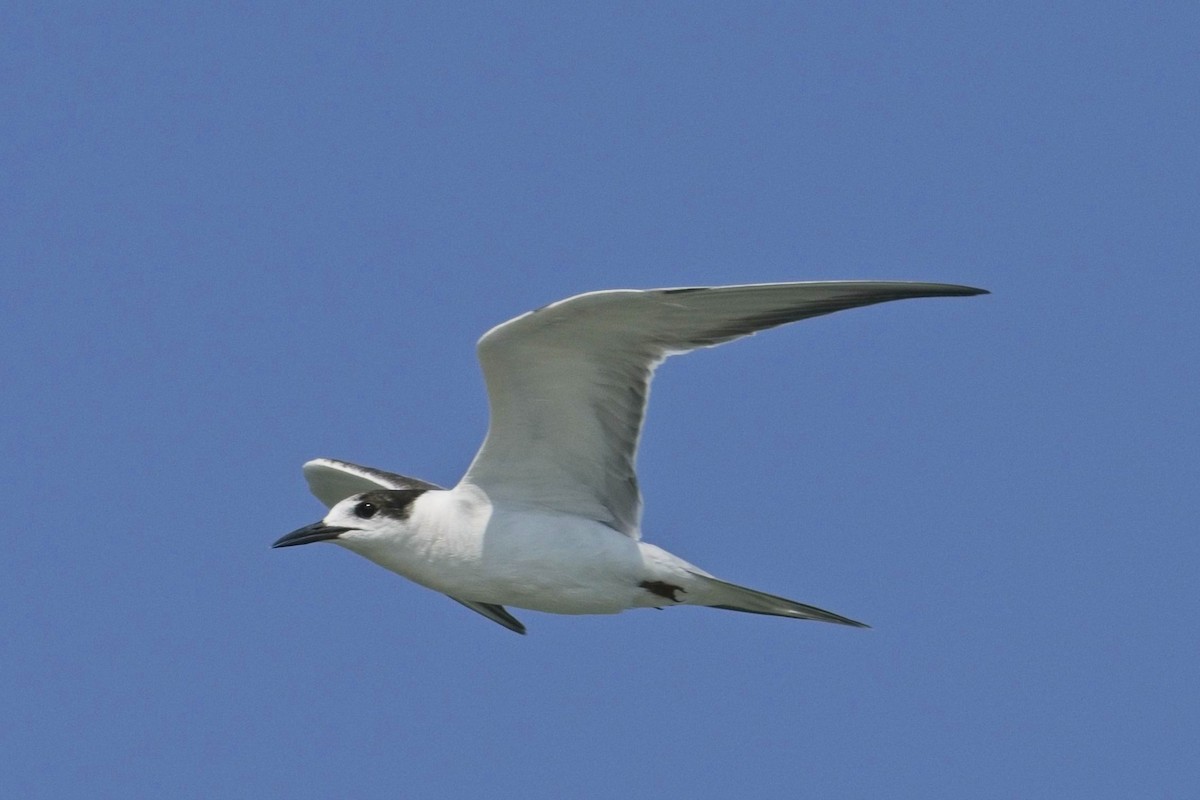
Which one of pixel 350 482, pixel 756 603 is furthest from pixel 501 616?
pixel 756 603

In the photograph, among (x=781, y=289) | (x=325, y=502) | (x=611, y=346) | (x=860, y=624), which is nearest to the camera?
(x=781, y=289)

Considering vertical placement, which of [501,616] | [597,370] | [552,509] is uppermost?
[597,370]

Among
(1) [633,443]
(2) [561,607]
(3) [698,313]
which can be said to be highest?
(3) [698,313]

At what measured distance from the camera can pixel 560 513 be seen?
37.1ft

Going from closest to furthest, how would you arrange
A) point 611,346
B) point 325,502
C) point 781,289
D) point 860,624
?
point 781,289 < point 611,346 < point 860,624 < point 325,502

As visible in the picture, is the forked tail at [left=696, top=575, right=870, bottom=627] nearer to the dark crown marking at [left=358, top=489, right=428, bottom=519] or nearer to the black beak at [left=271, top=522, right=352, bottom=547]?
the dark crown marking at [left=358, top=489, right=428, bottom=519]

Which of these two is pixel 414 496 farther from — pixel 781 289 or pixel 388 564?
pixel 781 289

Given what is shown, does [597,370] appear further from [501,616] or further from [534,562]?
[501,616]

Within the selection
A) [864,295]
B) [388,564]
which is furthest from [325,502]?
[864,295]

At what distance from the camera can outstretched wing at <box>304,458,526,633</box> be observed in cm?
1242

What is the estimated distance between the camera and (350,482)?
1282 centimetres

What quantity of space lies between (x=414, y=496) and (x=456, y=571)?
0.58m

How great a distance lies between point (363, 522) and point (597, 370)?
1.88m

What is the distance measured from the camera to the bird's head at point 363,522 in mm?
11227
